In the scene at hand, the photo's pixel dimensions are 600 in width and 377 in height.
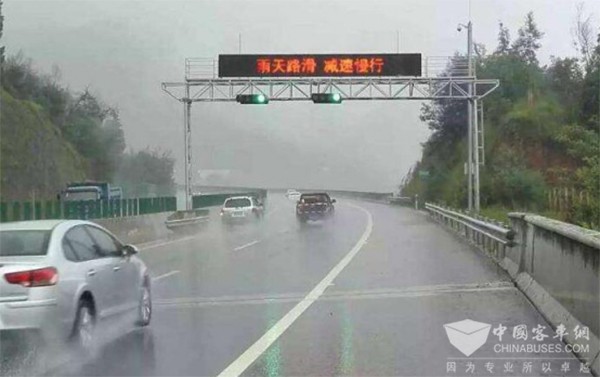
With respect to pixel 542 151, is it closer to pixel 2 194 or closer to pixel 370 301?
pixel 2 194

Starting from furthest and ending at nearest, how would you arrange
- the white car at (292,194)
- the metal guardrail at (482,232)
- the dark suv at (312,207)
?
the white car at (292,194), the dark suv at (312,207), the metal guardrail at (482,232)

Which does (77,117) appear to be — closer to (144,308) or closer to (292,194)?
(292,194)

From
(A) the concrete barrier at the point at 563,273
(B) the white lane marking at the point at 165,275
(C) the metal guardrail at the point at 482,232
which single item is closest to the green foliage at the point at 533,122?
(C) the metal guardrail at the point at 482,232

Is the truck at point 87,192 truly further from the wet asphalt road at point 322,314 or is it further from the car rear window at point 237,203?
the wet asphalt road at point 322,314

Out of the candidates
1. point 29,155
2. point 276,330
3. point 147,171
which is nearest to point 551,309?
point 276,330

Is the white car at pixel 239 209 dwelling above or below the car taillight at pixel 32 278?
below

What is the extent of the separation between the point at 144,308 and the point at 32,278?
9.11 ft

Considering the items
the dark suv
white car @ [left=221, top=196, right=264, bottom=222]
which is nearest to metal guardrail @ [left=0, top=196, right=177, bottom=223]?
white car @ [left=221, top=196, right=264, bottom=222]

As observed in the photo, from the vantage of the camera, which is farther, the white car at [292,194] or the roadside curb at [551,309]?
the white car at [292,194]

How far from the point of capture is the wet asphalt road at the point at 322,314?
8.20 metres

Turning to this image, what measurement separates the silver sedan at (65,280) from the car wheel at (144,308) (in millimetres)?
17

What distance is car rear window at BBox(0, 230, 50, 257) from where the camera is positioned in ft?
27.9

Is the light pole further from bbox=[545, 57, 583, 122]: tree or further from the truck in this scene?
bbox=[545, 57, 583, 122]: tree

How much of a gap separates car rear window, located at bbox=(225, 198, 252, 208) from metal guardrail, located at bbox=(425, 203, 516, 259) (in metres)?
9.09
